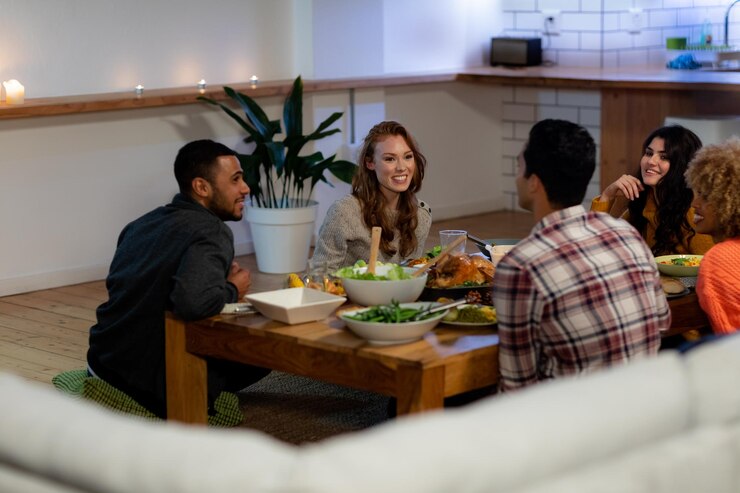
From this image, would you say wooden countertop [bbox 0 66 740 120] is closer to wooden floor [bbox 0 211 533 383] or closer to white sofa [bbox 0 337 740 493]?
wooden floor [bbox 0 211 533 383]

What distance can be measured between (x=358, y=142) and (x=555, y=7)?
72.4 inches

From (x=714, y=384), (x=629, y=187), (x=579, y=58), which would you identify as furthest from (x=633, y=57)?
(x=714, y=384)

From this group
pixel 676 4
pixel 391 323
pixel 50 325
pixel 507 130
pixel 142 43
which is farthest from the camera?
pixel 507 130

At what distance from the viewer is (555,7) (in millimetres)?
8047

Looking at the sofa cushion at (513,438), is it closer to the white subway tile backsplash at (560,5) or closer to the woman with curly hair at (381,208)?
the woman with curly hair at (381,208)

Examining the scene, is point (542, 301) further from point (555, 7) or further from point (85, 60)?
point (555, 7)

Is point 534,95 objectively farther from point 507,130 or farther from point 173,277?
point 173,277

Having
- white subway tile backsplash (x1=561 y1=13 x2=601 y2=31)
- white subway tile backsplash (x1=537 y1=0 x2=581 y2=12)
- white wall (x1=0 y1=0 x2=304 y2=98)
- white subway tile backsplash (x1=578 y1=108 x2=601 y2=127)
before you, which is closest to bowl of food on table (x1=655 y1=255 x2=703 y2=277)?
white wall (x1=0 y1=0 x2=304 y2=98)

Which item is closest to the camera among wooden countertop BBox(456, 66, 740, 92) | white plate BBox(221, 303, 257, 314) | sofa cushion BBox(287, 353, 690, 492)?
sofa cushion BBox(287, 353, 690, 492)

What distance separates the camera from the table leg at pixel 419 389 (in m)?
2.66

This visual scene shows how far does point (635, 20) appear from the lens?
7.70 metres

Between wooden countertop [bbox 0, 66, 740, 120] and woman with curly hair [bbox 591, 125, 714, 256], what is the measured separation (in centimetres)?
206

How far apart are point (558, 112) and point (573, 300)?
5545 mm

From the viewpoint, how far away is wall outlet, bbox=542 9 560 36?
26.3 ft
